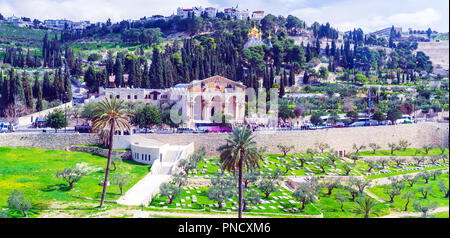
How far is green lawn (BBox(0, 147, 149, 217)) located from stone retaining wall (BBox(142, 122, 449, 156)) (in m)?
4.61

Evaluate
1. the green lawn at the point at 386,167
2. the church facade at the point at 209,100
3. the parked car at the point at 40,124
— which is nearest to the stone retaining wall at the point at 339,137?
the green lawn at the point at 386,167

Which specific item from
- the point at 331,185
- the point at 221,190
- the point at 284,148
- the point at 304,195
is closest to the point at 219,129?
the point at 284,148

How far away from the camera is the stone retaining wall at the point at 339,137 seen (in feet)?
89.2

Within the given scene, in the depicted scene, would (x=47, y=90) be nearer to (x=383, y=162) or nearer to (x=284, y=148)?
(x=284, y=148)

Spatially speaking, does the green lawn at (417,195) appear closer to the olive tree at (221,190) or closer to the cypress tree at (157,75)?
the olive tree at (221,190)

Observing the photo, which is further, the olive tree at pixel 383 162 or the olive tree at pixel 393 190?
the olive tree at pixel 383 162

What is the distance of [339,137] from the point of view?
99.2 feet

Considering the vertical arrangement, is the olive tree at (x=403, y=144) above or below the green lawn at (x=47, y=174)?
above

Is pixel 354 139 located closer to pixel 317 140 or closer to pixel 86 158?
pixel 317 140

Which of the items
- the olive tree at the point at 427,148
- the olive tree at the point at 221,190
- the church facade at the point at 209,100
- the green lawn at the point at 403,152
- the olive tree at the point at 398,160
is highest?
the church facade at the point at 209,100

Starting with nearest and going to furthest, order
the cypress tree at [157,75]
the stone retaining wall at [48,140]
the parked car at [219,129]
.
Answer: the stone retaining wall at [48,140]
the parked car at [219,129]
the cypress tree at [157,75]

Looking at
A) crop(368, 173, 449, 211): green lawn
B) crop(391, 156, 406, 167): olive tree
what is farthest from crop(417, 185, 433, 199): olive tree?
crop(391, 156, 406, 167): olive tree

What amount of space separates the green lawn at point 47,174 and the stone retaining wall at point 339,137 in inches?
181
